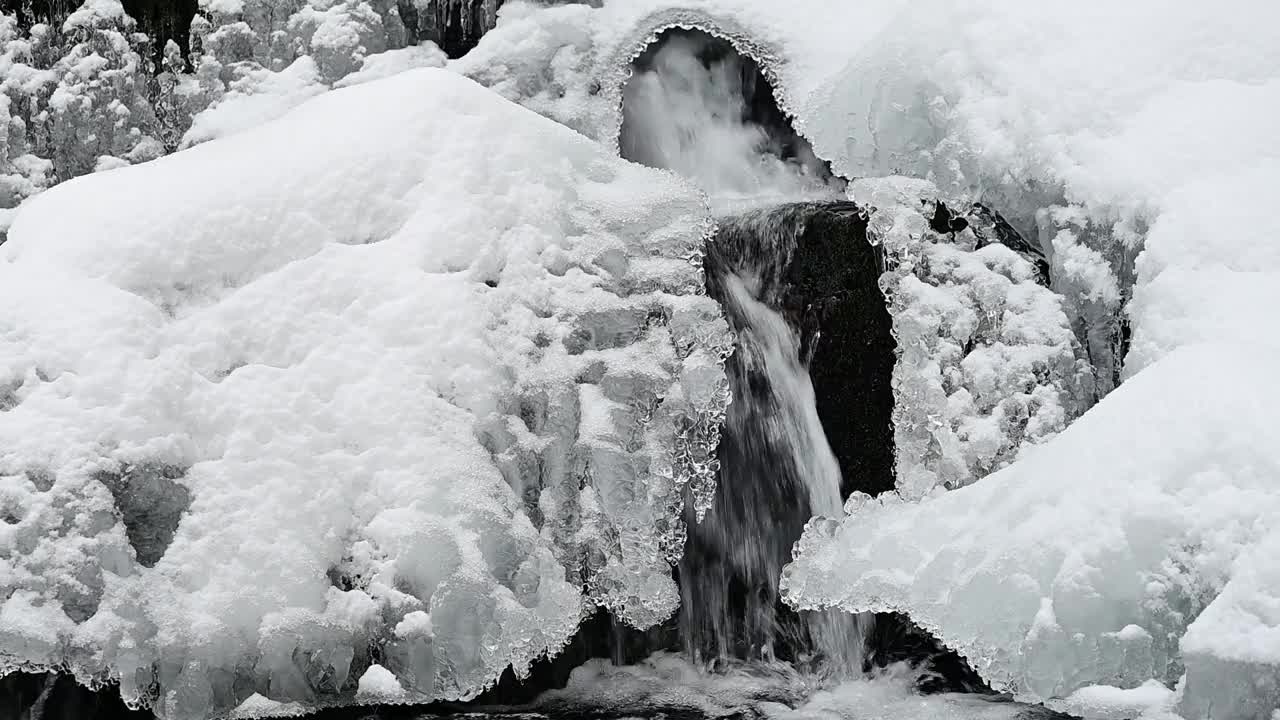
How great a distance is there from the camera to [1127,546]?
139 inches

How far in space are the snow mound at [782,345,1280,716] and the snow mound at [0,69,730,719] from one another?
3.31 feet

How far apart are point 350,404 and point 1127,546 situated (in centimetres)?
220

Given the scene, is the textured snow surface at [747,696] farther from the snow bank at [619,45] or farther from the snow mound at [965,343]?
the snow bank at [619,45]

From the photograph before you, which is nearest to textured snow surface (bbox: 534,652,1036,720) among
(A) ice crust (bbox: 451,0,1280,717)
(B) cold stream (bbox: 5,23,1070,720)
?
(B) cold stream (bbox: 5,23,1070,720)

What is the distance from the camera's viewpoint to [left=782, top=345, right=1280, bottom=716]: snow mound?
11.3 feet

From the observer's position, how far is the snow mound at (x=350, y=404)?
Answer: 3.98m

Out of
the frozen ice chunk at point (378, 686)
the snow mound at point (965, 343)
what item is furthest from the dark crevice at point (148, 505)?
the snow mound at point (965, 343)

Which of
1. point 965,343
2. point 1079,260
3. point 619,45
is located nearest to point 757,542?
point 965,343

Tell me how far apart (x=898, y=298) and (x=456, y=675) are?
6.93 ft

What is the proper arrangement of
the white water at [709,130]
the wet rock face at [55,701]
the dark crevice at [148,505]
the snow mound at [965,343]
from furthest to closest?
1. the white water at [709,130]
2. the snow mound at [965,343]
3. the wet rock face at [55,701]
4. the dark crevice at [148,505]

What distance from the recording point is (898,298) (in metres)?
5.12

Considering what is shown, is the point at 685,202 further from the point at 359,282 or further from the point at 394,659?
the point at 394,659

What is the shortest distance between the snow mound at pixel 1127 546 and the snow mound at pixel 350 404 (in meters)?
1.01

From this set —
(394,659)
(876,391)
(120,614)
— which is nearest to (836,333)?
(876,391)
